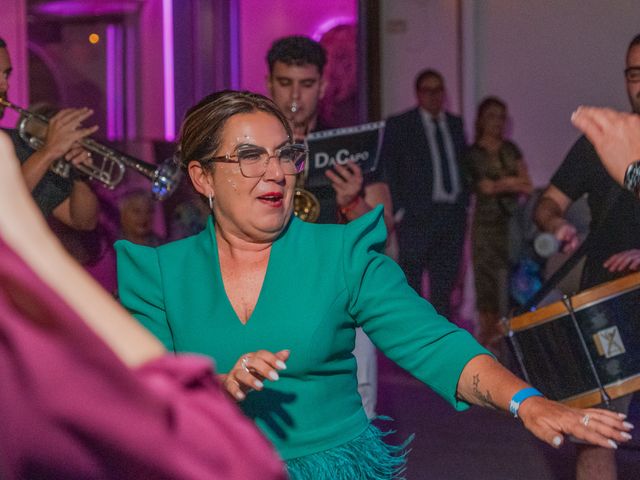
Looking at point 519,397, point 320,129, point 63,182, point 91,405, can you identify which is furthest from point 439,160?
point 91,405

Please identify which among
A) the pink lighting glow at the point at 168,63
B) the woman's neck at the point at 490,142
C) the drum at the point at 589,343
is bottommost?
the drum at the point at 589,343

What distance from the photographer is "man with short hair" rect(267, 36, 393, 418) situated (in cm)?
416

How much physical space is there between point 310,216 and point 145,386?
306 centimetres

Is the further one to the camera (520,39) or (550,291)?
(520,39)

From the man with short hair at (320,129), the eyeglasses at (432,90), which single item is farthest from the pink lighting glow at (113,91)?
the man with short hair at (320,129)

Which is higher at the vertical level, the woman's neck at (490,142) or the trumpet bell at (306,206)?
the woman's neck at (490,142)

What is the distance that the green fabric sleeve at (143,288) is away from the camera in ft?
7.99

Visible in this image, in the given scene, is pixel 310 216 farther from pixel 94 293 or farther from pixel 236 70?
pixel 236 70

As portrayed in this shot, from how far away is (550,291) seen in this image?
13.6ft

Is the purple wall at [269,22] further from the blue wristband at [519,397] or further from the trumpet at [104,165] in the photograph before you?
the blue wristband at [519,397]

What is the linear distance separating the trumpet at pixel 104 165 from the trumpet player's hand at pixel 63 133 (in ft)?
0.42

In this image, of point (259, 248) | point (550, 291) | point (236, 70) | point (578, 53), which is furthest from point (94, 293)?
point (236, 70)

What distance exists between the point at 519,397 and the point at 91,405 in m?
1.21

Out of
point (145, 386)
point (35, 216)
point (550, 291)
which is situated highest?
point (35, 216)
